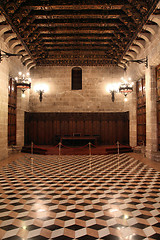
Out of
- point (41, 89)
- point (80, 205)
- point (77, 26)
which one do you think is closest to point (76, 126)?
point (41, 89)

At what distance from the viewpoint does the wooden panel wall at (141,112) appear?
11.0 metres

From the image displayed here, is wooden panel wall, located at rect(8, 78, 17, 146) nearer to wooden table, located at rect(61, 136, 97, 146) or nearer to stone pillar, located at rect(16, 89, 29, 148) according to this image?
stone pillar, located at rect(16, 89, 29, 148)

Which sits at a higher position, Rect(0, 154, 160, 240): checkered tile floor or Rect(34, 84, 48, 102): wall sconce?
Rect(34, 84, 48, 102): wall sconce

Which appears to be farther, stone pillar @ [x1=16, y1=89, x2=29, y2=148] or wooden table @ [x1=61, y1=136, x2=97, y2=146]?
stone pillar @ [x1=16, y1=89, x2=29, y2=148]

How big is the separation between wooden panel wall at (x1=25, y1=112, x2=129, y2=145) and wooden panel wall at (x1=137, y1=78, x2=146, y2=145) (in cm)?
187

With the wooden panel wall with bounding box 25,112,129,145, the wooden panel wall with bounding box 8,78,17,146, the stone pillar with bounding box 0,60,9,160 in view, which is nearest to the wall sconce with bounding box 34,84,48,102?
the wooden panel wall with bounding box 25,112,129,145

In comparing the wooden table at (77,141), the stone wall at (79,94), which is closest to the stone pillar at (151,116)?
the wooden table at (77,141)

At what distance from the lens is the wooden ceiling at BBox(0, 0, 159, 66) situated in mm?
7242

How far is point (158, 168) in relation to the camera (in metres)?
6.98

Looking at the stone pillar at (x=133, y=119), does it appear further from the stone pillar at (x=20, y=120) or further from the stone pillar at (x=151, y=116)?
the stone pillar at (x=20, y=120)

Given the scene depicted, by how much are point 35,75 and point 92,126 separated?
5307mm

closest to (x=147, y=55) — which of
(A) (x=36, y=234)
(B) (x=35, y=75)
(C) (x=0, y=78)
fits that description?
(C) (x=0, y=78)

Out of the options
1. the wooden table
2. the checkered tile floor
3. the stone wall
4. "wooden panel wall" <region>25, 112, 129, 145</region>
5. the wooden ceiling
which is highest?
the wooden ceiling

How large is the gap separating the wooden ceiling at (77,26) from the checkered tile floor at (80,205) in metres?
5.72
